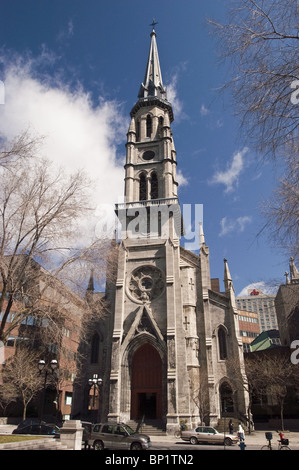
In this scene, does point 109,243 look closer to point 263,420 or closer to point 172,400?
point 172,400

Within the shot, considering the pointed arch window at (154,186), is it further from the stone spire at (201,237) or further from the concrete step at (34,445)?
the concrete step at (34,445)

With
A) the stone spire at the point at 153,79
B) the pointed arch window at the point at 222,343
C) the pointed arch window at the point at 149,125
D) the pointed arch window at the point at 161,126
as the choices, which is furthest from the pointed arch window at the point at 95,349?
the stone spire at the point at 153,79

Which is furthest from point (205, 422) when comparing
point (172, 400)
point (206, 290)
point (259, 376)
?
point (206, 290)

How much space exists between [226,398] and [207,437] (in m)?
9.99

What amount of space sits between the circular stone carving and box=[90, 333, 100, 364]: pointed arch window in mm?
5861

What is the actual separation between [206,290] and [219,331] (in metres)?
4.16

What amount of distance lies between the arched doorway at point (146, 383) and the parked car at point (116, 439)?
41.0ft

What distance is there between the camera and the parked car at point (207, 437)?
21.1 meters

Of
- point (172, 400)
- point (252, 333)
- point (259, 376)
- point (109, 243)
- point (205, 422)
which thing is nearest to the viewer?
point (109, 243)

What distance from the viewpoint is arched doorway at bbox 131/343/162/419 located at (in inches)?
1161

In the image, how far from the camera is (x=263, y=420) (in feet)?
111

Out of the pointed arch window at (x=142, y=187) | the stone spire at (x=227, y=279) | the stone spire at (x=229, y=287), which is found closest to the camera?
the stone spire at (x=229, y=287)

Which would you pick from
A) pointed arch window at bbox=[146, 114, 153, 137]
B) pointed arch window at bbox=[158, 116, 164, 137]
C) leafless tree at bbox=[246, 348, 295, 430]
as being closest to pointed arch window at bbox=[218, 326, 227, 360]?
leafless tree at bbox=[246, 348, 295, 430]

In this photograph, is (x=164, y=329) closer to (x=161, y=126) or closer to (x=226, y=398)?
(x=226, y=398)
